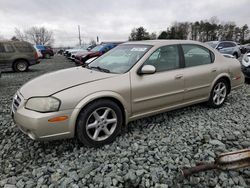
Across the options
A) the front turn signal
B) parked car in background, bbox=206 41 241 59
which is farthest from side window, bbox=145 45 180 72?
parked car in background, bbox=206 41 241 59

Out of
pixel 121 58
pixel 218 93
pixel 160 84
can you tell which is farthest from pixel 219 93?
pixel 121 58

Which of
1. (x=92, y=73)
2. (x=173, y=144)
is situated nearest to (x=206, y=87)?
(x=173, y=144)

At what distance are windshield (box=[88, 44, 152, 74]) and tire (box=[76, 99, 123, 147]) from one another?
2.07 ft

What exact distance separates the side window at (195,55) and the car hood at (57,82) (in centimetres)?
157

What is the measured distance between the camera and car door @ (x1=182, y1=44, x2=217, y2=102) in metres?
3.63

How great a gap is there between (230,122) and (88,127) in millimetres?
2507

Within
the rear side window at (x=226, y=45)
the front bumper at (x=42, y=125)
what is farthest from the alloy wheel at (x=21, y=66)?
the rear side window at (x=226, y=45)

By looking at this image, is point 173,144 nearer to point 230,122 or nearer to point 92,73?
point 230,122

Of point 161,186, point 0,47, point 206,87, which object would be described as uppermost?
point 0,47

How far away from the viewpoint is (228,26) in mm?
48312

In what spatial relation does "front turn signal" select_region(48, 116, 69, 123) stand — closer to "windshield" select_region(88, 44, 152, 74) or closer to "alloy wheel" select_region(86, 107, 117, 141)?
"alloy wheel" select_region(86, 107, 117, 141)

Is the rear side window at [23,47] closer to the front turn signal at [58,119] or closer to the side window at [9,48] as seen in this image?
the side window at [9,48]

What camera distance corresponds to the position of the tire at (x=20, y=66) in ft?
35.2

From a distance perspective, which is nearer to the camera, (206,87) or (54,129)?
(54,129)
